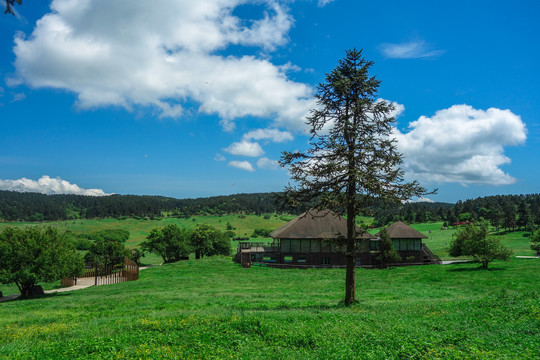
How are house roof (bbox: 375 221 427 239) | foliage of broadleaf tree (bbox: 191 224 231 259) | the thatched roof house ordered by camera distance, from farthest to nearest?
foliage of broadleaf tree (bbox: 191 224 231 259)
house roof (bbox: 375 221 427 239)
the thatched roof house

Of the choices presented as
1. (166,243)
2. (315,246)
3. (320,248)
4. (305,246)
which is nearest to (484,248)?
(320,248)

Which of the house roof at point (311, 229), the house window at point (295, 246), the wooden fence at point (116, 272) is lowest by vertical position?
the wooden fence at point (116, 272)

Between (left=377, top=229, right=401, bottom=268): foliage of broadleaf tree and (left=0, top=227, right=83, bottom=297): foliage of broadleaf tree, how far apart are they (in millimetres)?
39355

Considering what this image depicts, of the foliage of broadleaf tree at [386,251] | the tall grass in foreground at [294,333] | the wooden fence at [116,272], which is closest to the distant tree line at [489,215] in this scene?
the foliage of broadleaf tree at [386,251]

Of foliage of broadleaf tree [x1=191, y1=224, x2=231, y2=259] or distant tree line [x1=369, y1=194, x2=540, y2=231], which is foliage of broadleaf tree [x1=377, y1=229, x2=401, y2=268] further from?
distant tree line [x1=369, y1=194, x2=540, y2=231]

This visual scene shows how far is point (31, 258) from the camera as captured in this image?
25875 millimetres

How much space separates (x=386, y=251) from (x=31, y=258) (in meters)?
43.0

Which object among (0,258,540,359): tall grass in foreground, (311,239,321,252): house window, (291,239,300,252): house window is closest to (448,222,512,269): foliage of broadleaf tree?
(311,239,321,252): house window

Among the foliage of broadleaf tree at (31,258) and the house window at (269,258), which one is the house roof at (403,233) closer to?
the house window at (269,258)

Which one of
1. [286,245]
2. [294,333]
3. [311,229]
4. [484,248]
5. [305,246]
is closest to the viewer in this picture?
[294,333]

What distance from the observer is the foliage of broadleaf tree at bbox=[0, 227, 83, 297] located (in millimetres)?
25217

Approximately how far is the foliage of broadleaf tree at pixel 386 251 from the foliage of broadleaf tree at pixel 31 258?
39.4m

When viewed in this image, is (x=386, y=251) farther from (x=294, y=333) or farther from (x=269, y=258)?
(x=294, y=333)

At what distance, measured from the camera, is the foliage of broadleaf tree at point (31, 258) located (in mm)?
25217
